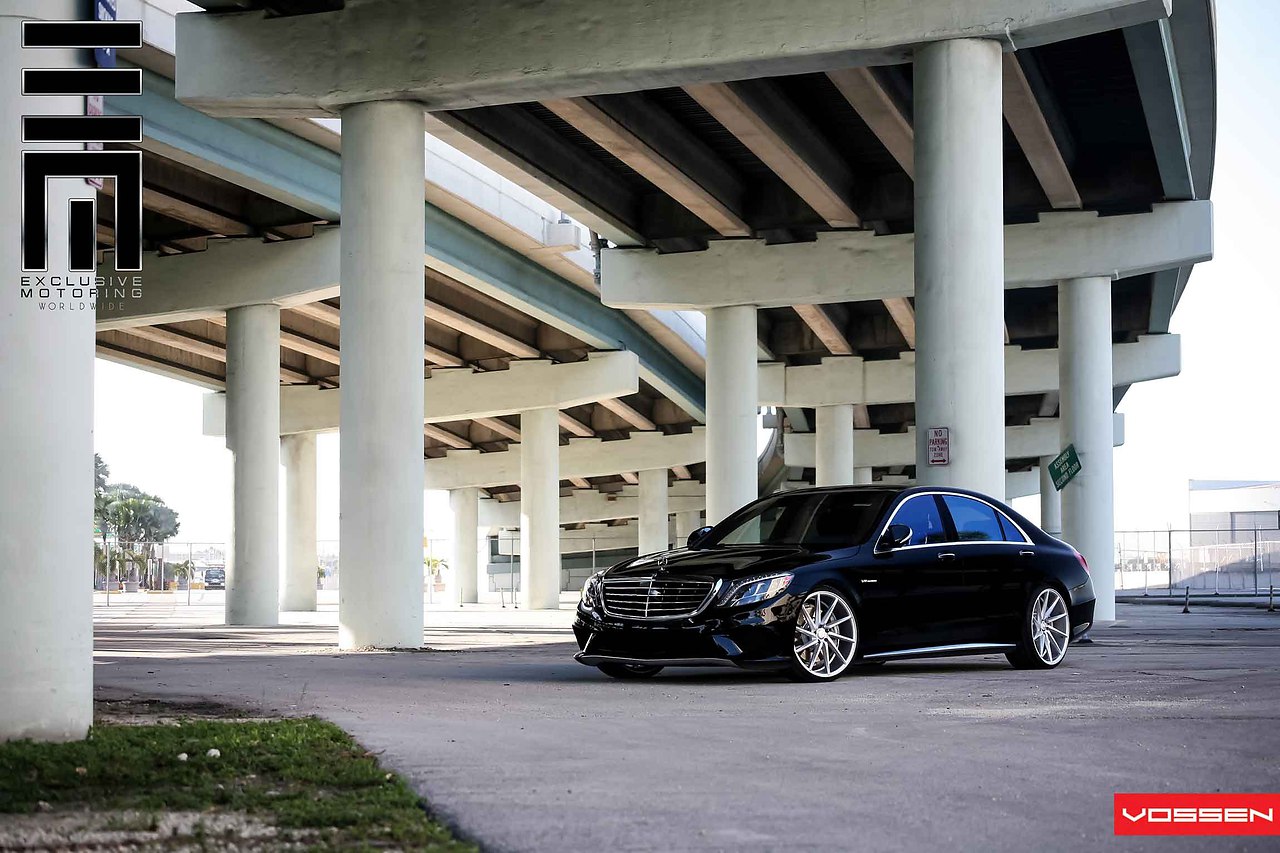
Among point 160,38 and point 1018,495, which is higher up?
point 160,38

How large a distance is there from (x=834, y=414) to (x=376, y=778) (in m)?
37.8

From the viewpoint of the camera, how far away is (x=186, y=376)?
147 ft

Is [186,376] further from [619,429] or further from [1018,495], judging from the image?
[1018,495]

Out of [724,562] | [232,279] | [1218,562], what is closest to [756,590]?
[724,562]

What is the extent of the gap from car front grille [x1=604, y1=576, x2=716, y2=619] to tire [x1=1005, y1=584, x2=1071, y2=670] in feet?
10.1

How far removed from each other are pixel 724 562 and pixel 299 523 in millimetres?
35723

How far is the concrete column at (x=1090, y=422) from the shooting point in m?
26.5

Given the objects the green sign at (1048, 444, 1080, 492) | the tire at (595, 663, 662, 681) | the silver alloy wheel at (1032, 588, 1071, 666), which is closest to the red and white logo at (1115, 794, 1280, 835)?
the tire at (595, 663, 662, 681)

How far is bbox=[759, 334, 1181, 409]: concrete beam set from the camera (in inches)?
1529

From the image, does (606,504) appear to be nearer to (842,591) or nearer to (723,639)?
(842,591)

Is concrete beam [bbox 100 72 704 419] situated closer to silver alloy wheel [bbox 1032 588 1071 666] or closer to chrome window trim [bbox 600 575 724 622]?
chrome window trim [bbox 600 575 724 622]

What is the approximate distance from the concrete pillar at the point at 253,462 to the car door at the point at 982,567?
19.4m

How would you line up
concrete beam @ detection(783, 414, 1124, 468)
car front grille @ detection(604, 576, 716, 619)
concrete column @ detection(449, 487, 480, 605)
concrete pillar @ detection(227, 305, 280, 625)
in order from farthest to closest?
concrete column @ detection(449, 487, 480, 605) < concrete beam @ detection(783, 414, 1124, 468) < concrete pillar @ detection(227, 305, 280, 625) < car front grille @ detection(604, 576, 716, 619)

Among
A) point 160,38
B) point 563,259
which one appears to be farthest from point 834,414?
point 160,38
